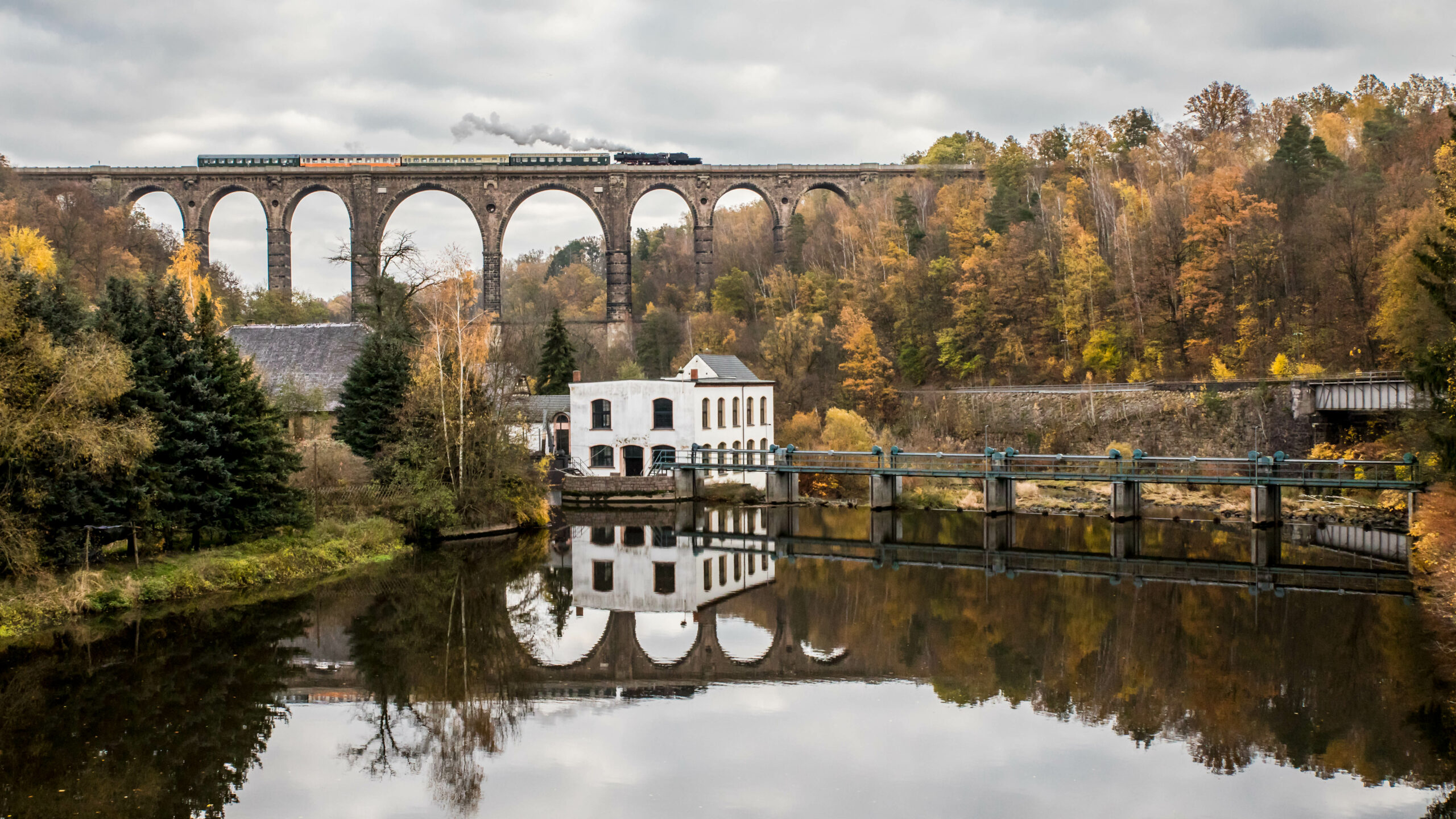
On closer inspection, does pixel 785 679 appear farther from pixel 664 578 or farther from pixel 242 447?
pixel 242 447

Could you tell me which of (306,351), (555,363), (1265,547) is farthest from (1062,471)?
(306,351)

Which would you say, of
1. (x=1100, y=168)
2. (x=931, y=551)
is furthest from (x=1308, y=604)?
(x=1100, y=168)

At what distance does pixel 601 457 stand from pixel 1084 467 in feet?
49.2

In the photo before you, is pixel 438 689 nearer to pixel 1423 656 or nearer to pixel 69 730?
pixel 69 730

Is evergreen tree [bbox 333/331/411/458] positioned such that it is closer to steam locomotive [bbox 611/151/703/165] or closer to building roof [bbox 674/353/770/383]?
building roof [bbox 674/353/770/383]

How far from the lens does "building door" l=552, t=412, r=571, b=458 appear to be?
36.6 metres

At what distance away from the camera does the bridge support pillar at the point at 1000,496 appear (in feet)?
85.7

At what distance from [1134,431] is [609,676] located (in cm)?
2580

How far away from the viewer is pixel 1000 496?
26.4 metres

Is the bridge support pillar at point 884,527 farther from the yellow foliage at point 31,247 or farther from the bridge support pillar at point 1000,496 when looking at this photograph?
the yellow foliage at point 31,247

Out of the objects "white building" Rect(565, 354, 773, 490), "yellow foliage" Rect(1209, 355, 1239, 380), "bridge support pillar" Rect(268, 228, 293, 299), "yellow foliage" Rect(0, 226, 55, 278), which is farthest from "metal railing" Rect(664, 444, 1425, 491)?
"bridge support pillar" Rect(268, 228, 293, 299)

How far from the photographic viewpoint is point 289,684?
38.9 ft

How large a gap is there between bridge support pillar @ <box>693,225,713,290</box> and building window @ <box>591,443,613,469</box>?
20540 millimetres

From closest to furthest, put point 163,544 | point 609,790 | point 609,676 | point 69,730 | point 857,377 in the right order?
A: point 609,790, point 69,730, point 609,676, point 163,544, point 857,377
